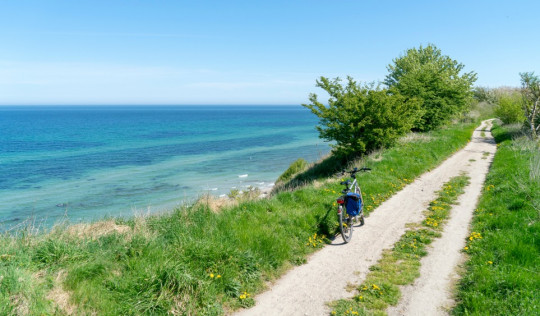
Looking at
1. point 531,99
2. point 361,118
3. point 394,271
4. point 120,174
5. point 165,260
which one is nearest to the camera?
point 165,260

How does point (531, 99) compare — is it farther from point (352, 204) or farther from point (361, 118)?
point (352, 204)

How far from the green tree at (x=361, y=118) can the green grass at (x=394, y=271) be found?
857 centimetres

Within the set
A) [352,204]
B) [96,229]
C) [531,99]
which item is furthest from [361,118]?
[531,99]

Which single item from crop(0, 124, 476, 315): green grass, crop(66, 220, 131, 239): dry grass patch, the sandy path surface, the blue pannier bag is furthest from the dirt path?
crop(66, 220, 131, 239): dry grass patch

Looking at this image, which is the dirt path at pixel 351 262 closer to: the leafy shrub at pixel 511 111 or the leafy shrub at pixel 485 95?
the leafy shrub at pixel 511 111

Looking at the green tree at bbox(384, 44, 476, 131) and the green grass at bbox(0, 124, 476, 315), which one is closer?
the green grass at bbox(0, 124, 476, 315)

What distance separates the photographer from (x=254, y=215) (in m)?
8.73

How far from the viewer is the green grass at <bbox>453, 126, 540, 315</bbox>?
5344mm

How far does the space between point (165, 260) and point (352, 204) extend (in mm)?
5195

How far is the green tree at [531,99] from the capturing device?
25.3 m

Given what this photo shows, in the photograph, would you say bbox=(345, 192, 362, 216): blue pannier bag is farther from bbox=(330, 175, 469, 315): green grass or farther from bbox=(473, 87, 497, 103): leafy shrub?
bbox=(473, 87, 497, 103): leafy shrub

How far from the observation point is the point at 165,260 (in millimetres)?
6070

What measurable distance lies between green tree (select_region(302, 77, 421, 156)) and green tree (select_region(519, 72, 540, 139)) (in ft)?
44.8

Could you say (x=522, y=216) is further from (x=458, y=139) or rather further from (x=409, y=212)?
(x=458, y=139)
